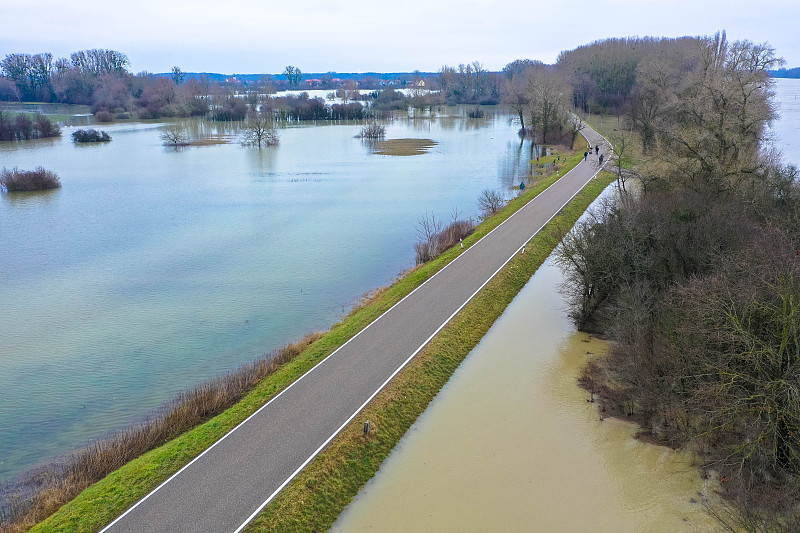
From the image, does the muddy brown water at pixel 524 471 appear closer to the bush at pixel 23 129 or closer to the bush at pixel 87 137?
the bush at pixel 87 137

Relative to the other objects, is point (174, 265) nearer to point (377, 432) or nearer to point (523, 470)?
point (377, 432)

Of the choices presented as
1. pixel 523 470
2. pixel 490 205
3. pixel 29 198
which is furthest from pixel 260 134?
pixel 523 470

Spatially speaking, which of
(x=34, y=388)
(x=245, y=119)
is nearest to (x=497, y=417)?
(x=34, y=388)

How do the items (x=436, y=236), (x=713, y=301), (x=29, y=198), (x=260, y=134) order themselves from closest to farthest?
1. (x=713, y=301)
2. (x=436, y=236)
3. (x=29, y=198)
4. (x=260, y=134)

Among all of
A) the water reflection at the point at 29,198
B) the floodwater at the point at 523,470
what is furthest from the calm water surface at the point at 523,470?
the water reflection at the point at 29,198

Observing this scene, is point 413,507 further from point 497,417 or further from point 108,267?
point 108,267

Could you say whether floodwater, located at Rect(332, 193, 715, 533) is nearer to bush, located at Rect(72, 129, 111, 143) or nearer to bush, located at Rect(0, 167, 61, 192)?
bush, located at Rect(0, 167, 61, 192)
